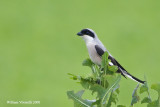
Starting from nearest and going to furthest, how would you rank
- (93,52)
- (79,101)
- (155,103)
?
(155,103), (79,101), (93,52)

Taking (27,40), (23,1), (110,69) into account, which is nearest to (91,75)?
(110,69)

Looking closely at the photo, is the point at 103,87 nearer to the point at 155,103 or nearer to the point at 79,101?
the point at 79,101

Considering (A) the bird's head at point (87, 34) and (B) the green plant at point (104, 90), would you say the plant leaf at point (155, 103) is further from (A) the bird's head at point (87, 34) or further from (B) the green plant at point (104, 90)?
(A) the bird's head at point (87, 34)

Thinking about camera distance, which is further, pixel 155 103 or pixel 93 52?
pixel 93 52

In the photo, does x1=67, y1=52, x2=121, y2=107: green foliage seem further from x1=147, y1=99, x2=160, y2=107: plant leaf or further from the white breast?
the white breast

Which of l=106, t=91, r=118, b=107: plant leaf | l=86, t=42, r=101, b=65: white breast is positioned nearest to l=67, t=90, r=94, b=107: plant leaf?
l=106, t=91, r=118, b=107: plant leaf

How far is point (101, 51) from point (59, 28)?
10.7 meters

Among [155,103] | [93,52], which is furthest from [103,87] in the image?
[93,52]

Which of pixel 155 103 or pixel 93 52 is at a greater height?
pixel 155 103

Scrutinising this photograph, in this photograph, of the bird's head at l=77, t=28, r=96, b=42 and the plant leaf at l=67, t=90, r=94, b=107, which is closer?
the plant leaf at l=67, t=90, r=94, b=107

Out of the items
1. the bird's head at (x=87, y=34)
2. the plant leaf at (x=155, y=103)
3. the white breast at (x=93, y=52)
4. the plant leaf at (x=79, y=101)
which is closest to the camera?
the plant leaf at (x=155, y=103)

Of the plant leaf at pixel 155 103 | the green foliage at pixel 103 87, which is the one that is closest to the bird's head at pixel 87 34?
the green foliage at pixel 103 87

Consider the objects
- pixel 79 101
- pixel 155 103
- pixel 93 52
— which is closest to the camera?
pixel 155 103

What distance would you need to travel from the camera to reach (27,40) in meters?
14.3
